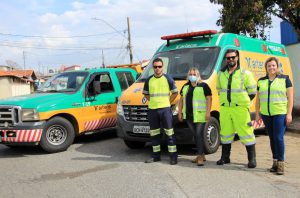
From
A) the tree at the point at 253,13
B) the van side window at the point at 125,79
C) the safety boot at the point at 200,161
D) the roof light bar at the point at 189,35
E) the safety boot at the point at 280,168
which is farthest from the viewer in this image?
the tree at the point at 253,13

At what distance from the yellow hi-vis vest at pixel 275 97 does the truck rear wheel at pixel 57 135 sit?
4.59 m

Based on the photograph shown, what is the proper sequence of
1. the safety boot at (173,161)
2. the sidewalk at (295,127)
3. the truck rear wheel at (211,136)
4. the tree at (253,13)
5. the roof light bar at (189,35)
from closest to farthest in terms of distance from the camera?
the safety boot at (173,161), the truck rear wheel at (211,136), the roof light bar at (189,35), the sidewalk at (295,127), the tree at (253,13)

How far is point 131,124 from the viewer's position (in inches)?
293

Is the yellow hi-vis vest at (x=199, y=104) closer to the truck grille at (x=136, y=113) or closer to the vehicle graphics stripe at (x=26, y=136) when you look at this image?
the truck grille at (x=136, y=113)

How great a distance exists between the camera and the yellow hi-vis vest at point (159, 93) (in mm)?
6738

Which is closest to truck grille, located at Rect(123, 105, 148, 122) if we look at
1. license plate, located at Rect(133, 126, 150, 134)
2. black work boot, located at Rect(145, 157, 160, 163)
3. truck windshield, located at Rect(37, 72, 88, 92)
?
license plate, located at Rect(133, 126, 150, 134)

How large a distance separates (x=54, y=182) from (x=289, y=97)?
13.0 feet

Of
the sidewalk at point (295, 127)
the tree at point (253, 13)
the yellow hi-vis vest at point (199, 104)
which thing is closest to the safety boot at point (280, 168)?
the yellow hi-vis vest at point (199, 104)

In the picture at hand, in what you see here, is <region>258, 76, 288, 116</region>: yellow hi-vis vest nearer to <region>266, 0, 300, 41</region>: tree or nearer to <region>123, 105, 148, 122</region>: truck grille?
<region>123, 105, 148, 122</region>: truck grille

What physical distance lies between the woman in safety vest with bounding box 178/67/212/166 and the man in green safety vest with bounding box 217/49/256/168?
0.30m

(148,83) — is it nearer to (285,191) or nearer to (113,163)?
(113,163)

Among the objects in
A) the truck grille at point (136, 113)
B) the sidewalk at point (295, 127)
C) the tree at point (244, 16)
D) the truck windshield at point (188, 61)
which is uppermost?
the tree at point (244, 16)

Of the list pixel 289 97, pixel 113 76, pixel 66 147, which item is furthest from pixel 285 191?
pixel 113 76

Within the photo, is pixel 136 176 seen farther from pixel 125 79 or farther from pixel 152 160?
pixel 125 79
